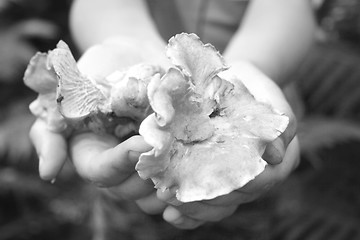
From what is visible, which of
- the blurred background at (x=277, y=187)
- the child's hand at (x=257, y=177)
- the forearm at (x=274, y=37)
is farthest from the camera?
the blurred background at (x=277, y=187)

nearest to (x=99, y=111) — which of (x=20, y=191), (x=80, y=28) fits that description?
(x=80, y=28)

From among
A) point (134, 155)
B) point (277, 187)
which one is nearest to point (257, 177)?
point (134, 155)

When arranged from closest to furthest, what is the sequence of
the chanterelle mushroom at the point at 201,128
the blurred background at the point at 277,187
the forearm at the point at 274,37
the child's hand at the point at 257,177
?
1. the chanterelle mushroom at the point at 201,128
2. the child's hand at the point at 257,177
3. the forearm at the point at 274,37
4. the blurred background at the point at 277,187

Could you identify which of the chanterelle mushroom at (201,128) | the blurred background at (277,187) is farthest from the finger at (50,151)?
the blurred background at (277,187)

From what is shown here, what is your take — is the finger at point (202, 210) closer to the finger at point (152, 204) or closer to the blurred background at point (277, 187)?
the finger at point (152, 204)

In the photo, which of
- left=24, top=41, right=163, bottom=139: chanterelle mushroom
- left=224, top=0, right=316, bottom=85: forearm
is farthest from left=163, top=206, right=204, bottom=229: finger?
left=224, top=0, right=316, bottom=85: forearm

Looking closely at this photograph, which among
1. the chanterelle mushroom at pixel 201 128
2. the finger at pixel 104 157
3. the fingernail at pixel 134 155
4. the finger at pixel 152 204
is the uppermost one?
the chanterelle mushroom at pixel 201 128
